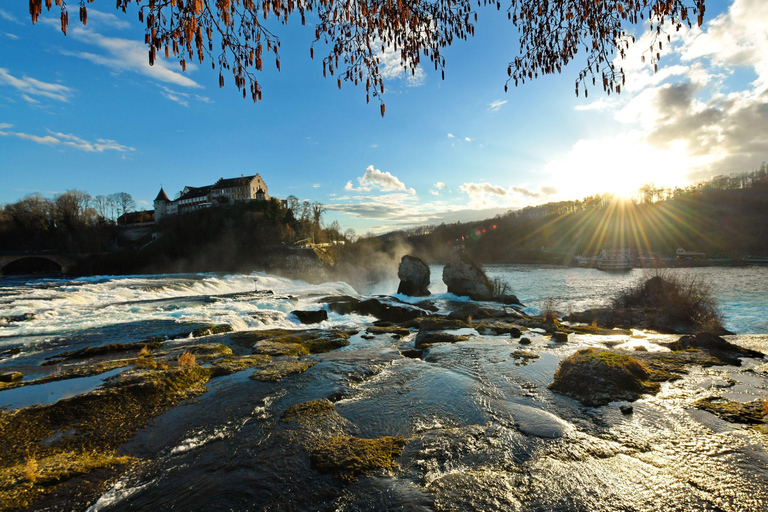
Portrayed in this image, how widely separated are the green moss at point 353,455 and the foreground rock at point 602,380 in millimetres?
5234

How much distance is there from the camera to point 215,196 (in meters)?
105

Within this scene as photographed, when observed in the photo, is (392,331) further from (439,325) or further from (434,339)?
(434,339)

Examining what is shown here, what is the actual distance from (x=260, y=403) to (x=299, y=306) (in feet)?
72.5

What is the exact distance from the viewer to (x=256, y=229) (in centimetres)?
8481

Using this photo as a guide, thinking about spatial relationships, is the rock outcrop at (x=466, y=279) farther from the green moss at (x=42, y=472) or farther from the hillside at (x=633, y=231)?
the hillside at (x=633, y=231)

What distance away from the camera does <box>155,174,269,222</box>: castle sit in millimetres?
104312

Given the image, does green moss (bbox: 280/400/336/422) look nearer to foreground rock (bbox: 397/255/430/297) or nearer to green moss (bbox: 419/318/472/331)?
green moss (bbox: 419/318/472/331)

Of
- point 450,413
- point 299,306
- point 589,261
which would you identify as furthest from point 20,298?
point 589,261

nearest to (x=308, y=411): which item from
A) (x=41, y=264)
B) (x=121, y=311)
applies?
(x=121, y=311)

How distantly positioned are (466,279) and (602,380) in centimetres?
3089

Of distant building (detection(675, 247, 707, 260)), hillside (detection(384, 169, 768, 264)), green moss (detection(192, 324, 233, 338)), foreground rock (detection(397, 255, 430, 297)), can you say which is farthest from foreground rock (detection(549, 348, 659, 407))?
distant building (detection(675, 247, 707, 260))

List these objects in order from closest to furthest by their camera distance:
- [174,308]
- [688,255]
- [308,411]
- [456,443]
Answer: [456,443] → [308,411] → [174,308] → [688,255]

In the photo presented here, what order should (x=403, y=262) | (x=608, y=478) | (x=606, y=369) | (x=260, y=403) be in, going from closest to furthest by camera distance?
(x=608, y=478), (x=260, y=403), (x=606, y=369), (x=403, y=262)

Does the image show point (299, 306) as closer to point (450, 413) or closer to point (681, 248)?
point (450, 413)
